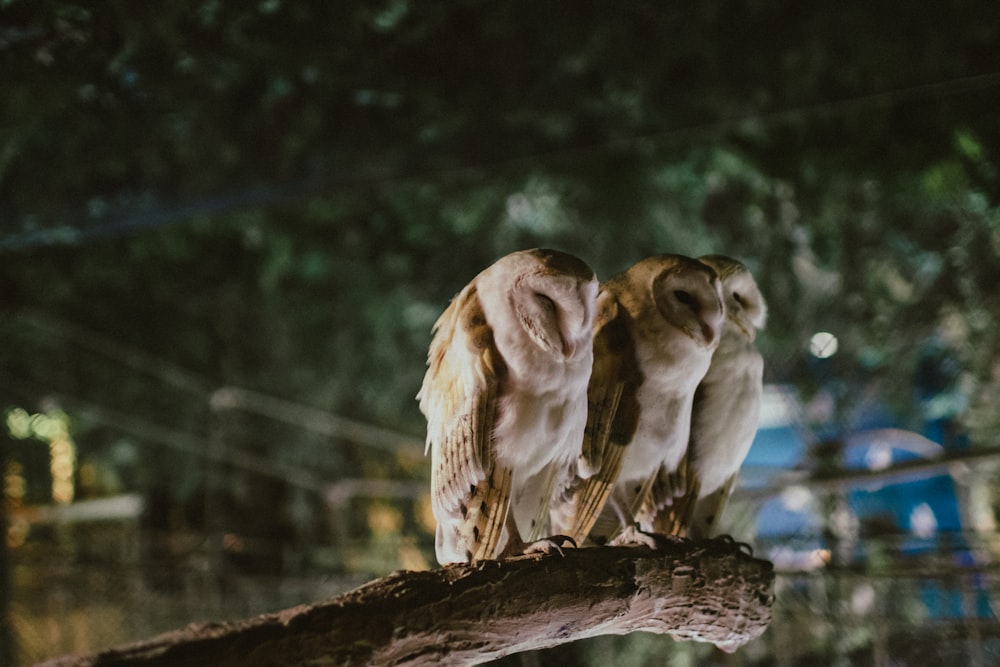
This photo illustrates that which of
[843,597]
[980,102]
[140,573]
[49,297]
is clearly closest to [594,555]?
[843,597]

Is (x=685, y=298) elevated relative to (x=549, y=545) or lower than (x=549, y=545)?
elevated

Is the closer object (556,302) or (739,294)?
(556,302)

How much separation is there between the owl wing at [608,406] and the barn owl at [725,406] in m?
0.18

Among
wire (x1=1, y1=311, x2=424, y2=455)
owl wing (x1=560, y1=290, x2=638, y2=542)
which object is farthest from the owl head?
wire (x1=1, y1=311, x2=424, y2=455)

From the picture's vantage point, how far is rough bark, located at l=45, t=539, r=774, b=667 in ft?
2.78

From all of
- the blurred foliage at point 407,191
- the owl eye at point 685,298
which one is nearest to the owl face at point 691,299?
the owl eye at point 685,298

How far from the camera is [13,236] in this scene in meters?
2.83

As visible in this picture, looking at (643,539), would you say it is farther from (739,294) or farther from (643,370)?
(739,294)

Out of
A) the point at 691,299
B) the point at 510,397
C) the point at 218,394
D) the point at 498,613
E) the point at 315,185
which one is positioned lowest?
the point at 498,613

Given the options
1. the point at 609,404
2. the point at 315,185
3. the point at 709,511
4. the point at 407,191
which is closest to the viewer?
the point at 609,404

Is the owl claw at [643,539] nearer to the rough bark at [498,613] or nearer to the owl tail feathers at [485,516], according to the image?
the rough bark at [498,613]

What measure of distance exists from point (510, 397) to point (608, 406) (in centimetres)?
18

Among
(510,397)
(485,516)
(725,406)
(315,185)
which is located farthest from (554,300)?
(315,185)

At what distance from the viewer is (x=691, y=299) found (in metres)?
1.17
